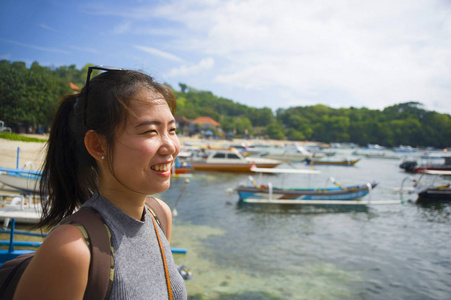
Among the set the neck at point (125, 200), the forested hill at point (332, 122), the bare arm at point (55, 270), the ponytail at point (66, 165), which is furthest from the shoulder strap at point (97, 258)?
the forested hill at point (332, 122)

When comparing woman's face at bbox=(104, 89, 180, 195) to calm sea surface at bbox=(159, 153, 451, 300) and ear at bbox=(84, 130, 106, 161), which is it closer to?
ear at bbox=(84, 130, 106, 161)

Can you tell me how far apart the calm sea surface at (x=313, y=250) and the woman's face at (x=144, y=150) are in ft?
20.6

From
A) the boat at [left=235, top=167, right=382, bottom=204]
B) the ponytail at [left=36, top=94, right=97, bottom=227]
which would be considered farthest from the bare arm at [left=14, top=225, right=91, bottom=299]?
the boat at [left=235, top=167, right=382, bottom=204]

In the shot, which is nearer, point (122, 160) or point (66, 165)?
point (122, 160)

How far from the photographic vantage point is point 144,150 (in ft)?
3.34

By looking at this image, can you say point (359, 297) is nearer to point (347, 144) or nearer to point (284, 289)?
point (284, 289)

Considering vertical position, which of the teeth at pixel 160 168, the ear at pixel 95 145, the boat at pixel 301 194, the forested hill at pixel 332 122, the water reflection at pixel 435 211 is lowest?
the water reflection at pixel 435 211

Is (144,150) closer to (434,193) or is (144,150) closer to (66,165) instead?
(66,165)

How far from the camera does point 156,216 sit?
4.26ft

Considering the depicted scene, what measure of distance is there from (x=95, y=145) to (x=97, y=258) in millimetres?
394

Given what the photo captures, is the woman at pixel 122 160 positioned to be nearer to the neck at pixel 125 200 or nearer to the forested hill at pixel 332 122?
the neck at pixel 125 200

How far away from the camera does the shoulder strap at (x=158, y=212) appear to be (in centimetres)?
130

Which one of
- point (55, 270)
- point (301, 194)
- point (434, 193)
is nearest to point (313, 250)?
point (301, 194)

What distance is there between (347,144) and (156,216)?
104995 millimetres
